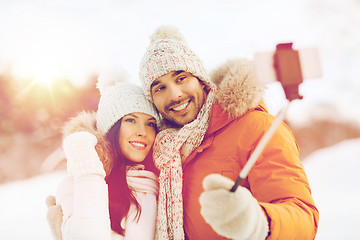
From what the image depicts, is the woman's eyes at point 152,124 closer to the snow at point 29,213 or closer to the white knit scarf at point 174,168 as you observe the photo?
the white knit scarf at point 174,168

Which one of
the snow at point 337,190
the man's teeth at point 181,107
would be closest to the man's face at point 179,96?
the man's teeth at point 181,107

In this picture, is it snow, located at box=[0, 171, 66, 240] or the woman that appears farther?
snow, located at box=[0, 171, 66, 240]

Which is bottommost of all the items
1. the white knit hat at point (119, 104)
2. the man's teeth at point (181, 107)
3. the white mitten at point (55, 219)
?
the white mitten at point (55, 219)

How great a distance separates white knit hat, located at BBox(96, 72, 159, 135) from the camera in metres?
1.90

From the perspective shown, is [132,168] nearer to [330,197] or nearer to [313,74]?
[313,74]

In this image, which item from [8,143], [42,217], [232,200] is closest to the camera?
[232,200]

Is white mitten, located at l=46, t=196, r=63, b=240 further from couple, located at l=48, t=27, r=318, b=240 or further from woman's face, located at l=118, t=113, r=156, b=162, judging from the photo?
woman's face, located at l=118, t=113, r=156, b=162

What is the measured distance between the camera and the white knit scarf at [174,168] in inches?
63.4

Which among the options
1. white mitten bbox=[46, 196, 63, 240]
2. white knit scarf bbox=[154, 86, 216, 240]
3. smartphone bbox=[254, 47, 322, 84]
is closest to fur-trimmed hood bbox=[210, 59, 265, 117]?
white knit scarf bbox=[154, 86, 216, 240]

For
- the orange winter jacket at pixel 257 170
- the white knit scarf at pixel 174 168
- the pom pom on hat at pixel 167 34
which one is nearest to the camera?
the orange winter jacket at pixel 257 170

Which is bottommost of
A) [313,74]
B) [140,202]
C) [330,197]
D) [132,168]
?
[330,197]

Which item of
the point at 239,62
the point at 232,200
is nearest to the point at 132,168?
the point at 239,62

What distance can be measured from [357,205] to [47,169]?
126 inches

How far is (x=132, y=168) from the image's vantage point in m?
1.89
